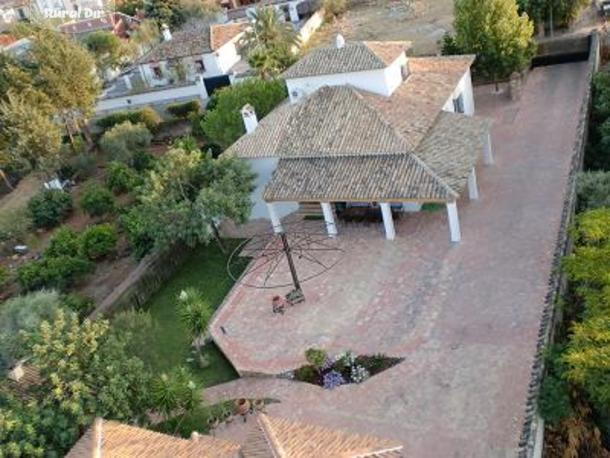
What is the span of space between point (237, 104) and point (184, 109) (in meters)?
15.9

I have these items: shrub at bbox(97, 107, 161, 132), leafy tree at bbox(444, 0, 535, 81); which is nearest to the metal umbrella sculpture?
leafy tree at bbox(444, 0, 535, 81)

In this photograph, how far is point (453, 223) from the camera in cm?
2953

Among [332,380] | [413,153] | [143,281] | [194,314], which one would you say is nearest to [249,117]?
[413,153]

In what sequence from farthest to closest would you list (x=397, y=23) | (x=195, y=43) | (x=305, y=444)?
(x=397, y=23) < (x=195, y=43) < (x=305, y=444)

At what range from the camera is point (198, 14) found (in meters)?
78.6

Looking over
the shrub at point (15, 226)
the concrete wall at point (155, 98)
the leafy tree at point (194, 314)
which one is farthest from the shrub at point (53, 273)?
the concrete wall at point (155, 98)

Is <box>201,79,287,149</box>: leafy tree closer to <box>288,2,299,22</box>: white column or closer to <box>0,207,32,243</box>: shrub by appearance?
<box>0,207,32,243</box>: shrub

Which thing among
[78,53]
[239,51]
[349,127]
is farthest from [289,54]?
[349,127]

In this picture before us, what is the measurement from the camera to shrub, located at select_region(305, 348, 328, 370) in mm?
24625

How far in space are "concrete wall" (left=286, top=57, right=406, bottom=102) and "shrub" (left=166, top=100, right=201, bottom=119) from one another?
69.1 ft

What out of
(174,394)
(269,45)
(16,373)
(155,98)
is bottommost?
(174,394)

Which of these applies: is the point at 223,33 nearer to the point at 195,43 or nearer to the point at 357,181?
the point at 195,43

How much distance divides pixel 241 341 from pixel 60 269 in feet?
39.5

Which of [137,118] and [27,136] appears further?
[137,118]
